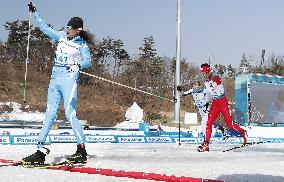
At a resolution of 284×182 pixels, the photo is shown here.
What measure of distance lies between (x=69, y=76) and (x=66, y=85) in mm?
136

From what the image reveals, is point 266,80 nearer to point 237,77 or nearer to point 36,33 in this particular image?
point 237,77

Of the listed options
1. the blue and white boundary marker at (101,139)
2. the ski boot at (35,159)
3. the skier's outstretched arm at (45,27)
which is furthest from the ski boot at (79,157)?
the blue and white boundary marker at (101,139)

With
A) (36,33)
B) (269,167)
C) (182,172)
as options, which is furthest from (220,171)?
(36,33)

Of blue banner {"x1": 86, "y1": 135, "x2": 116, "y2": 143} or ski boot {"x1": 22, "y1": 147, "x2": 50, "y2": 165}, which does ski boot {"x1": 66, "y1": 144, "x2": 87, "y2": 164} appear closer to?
ski boot {"x1": 22, "y1": 147, "x2": 50, "y2": 165}

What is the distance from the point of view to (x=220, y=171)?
19.1 feet

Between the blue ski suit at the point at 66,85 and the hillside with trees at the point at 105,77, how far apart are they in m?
43.3

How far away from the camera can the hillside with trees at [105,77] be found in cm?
5759

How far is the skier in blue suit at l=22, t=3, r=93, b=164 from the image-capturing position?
652 centimetres

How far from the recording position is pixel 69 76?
21.6ft

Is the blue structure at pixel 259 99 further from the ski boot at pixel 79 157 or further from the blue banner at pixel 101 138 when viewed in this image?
the ski boot at pixel 79 157

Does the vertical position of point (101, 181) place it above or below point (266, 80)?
below

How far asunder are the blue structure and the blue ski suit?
49.5 feet

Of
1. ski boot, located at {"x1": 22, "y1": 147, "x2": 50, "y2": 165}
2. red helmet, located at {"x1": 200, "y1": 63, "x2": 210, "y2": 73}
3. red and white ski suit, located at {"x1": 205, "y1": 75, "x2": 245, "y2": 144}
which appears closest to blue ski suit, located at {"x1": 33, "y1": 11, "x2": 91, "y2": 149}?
ski boot, located at {"x1": 22, "y1": 147, "x2": 50, "y2": 165}

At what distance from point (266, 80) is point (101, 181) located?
690 inches
